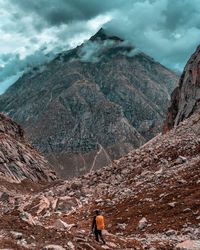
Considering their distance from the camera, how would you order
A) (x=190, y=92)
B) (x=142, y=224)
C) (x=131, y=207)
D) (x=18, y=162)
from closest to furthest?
(x=142, y=224)
(x=131, y=207)
(x=190, y=92)
(x=18, y=162)

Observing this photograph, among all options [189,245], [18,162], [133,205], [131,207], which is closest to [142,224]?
[131,207]

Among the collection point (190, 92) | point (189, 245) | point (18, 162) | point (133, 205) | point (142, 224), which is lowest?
point (142, 224)

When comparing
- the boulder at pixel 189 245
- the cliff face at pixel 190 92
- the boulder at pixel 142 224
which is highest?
the cliff face at pixel 190 92

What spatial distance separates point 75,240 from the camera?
27.6 metres

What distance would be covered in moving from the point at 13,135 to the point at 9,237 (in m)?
176

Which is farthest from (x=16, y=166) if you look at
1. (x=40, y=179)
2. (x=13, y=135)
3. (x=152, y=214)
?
(x=152, y=214)

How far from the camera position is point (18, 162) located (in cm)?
17475

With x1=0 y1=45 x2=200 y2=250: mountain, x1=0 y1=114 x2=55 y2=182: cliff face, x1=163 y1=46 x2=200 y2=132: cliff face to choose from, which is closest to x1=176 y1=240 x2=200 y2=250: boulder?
x1=0 y1=45 x2=200 y2=250: mountain

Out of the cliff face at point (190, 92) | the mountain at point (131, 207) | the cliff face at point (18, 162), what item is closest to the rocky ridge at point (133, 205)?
the mountain at point (131, 207)

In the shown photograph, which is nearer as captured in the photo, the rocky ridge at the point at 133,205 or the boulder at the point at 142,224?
the rocky ridge at the point at 133,205

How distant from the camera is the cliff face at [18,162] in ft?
553

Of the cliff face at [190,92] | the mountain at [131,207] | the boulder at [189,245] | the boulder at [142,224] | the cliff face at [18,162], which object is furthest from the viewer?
the cliff face at [18,162]

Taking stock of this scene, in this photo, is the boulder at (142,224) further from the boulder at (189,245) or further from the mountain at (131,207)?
the boulder at (189,245)

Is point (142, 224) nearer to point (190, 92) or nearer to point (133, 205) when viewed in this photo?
point (133, 205)
